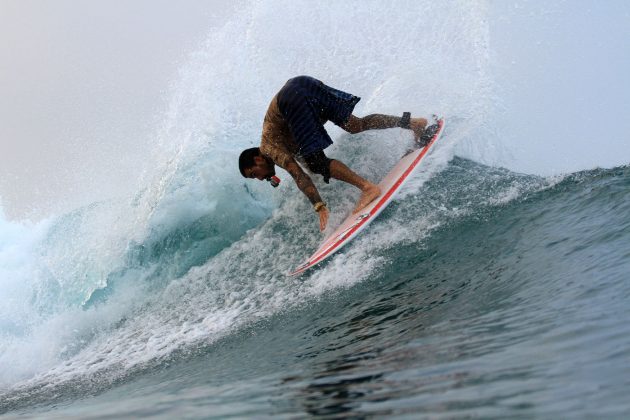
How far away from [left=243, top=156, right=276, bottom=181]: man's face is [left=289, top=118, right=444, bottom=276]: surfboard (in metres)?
1.09

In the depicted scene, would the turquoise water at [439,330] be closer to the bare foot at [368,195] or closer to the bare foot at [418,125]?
the bare foot at [368,195]

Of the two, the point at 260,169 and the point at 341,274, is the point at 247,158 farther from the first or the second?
the point at 341,274

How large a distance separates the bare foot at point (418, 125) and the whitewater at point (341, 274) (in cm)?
31

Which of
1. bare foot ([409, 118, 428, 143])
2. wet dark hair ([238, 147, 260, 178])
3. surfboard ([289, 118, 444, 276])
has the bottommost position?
surfboard ([289, 118, 444, 276])

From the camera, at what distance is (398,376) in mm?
2350

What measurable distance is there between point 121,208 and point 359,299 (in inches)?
247

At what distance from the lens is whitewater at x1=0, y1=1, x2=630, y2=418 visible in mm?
2293

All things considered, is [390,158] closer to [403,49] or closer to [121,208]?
[403,49]

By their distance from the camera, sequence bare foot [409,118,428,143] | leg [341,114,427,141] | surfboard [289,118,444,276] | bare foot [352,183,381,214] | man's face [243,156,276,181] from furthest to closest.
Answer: bare foot [409,118,428,143] < leg [341,114,427,141] < man's face [243,156,276,181] < bare foot [352,183,381,214] < surfboard [289,118,444,276]

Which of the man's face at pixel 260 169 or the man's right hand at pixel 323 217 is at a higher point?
the man's face at pixel 260 169

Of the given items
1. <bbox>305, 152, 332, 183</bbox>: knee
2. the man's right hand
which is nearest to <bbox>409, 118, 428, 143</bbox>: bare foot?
<bbox>305, 152, 332, 183</bbox>: knee

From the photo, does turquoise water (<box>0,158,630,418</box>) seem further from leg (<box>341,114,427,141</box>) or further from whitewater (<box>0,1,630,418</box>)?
leg (<box>341,114,427,141</box>)

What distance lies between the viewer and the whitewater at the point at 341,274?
7.52 ft

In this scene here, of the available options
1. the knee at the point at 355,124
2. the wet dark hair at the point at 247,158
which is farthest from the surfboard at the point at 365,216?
the wet dark hair at the point at 247,158
